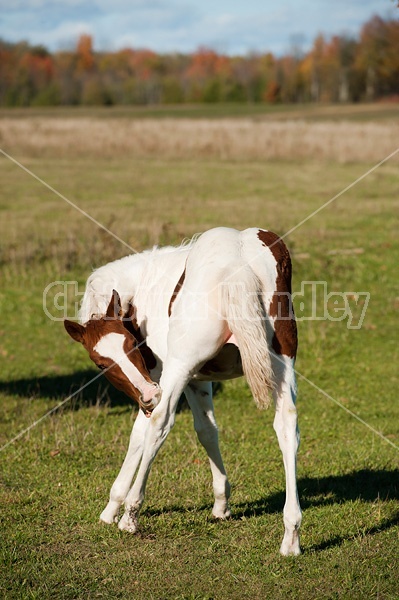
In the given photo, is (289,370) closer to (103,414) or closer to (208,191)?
(103,414)

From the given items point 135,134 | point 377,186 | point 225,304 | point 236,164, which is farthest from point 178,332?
point 135,134

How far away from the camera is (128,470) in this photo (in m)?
5.71

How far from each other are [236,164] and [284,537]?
28.8m

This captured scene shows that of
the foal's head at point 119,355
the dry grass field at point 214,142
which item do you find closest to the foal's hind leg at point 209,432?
the foal's head at point 119,355

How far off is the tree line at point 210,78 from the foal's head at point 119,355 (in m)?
92.8

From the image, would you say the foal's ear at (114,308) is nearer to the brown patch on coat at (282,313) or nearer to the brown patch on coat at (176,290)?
the brown patch on coat at (176,290)

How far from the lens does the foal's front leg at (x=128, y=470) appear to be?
221 inches

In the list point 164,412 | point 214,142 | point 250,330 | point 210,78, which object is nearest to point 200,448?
point 164,412

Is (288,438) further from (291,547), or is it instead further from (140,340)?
(140,340)

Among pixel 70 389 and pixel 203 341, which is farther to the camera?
pixel 70 389

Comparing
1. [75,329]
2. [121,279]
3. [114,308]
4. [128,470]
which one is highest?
[121,279]

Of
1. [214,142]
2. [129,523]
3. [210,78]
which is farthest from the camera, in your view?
[210,78]

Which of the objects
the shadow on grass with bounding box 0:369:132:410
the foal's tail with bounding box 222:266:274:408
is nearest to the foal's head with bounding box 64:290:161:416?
the foal's tail with bounding box 222:266:274:408

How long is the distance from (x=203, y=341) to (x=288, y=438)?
33.0 inches
